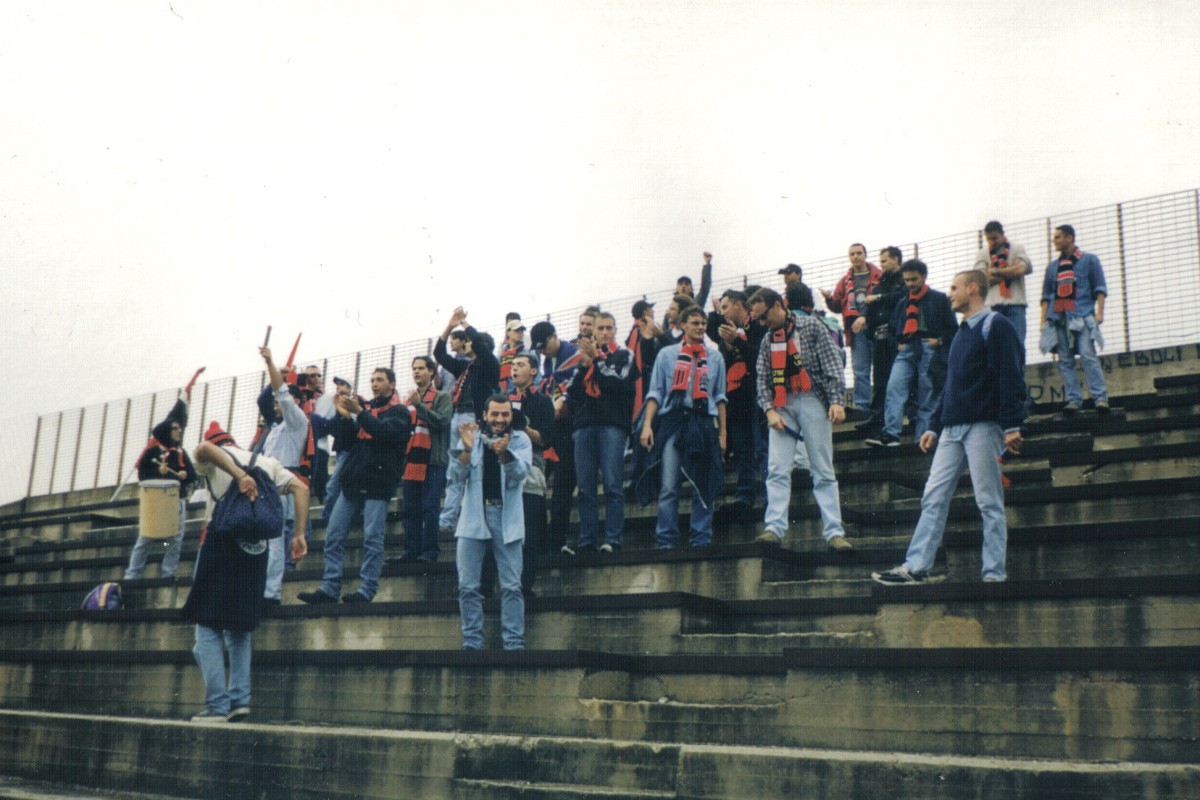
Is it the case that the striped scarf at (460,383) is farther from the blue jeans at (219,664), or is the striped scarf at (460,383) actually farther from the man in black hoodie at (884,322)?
the man in black hoodie at (884,322)

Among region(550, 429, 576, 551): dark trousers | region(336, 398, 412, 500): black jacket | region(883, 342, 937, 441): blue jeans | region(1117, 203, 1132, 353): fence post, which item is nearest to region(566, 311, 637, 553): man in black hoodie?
region(550, 429, 576, 551): dark trousers

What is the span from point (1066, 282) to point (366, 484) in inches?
271

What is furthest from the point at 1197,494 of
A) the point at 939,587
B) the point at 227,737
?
the point at 227,737

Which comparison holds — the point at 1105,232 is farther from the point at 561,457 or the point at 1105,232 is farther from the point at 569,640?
the point at 569,640

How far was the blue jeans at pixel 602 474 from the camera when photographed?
951cm

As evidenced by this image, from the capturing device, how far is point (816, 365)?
29.5ft

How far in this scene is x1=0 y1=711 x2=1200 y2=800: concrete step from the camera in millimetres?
5262

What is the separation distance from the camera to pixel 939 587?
21.9 feet

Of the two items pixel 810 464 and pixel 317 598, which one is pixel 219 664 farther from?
pixel 810 464

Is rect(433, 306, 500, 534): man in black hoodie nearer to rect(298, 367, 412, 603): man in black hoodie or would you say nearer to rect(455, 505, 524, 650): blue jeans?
rect(298, 367, 412, 603): man in black hoodie

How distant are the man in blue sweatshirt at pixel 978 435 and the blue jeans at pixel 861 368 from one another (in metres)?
4.70

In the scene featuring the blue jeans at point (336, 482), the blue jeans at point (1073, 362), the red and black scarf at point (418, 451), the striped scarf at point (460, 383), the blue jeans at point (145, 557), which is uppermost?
the blue jeans at point (1073, 362)

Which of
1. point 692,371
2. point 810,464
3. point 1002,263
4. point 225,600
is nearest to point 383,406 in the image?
point 225,600

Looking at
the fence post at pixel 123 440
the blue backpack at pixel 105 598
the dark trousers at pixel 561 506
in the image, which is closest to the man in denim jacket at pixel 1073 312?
the dark trousers at pixel 561 506
